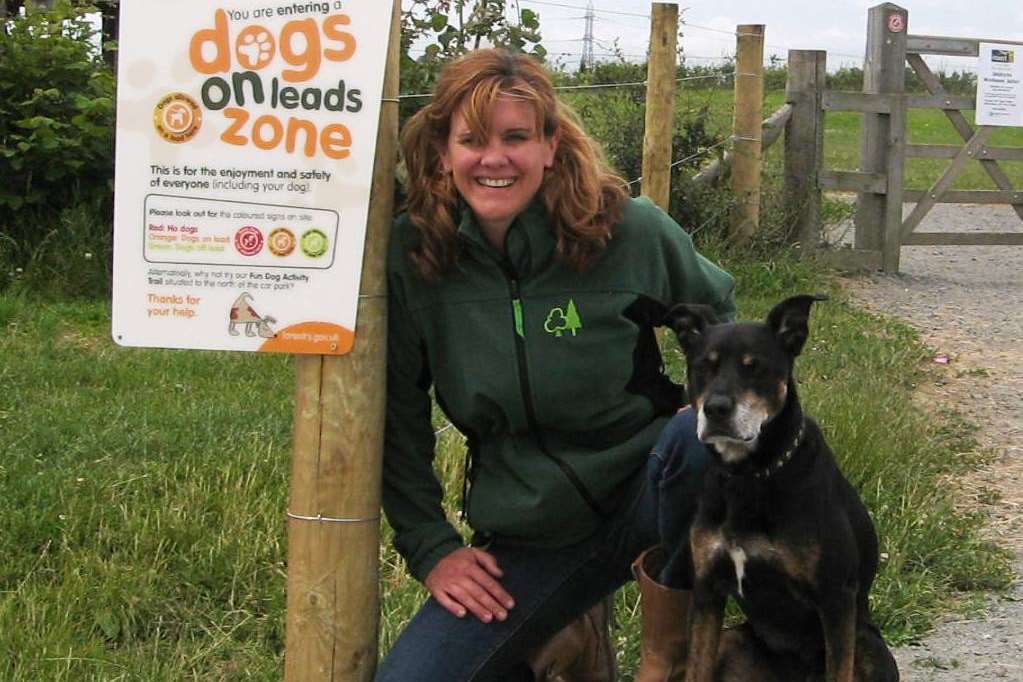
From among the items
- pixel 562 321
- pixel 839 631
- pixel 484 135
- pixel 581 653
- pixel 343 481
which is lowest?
pixel 581 653

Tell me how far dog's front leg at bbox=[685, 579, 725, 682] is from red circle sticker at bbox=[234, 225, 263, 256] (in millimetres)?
1250

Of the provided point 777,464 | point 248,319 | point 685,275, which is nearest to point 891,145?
point 685,275

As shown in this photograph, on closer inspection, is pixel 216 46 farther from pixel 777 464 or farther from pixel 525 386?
pixel 777 464

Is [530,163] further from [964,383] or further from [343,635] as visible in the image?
[964,383]

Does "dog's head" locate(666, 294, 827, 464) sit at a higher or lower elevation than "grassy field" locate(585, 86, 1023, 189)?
lower

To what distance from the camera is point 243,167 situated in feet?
10.1

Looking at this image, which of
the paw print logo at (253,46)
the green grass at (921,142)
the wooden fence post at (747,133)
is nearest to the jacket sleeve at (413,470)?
the paw print logo at (253,46)

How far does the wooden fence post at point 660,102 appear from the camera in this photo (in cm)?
746

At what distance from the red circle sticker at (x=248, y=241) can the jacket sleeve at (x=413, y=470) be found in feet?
1.70

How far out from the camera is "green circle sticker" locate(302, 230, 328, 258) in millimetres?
3121

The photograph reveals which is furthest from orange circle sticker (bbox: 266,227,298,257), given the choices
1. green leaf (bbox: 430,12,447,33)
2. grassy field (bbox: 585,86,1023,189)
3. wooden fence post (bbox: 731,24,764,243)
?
grassy field (bbox: 585,86,1023,189)

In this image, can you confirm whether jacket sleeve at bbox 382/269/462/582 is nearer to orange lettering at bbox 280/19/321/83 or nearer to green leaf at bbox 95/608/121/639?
orange lettering at bbox 280/19/321/83

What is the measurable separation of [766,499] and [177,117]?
151 centimetres

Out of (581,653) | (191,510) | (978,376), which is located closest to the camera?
(581,653)
